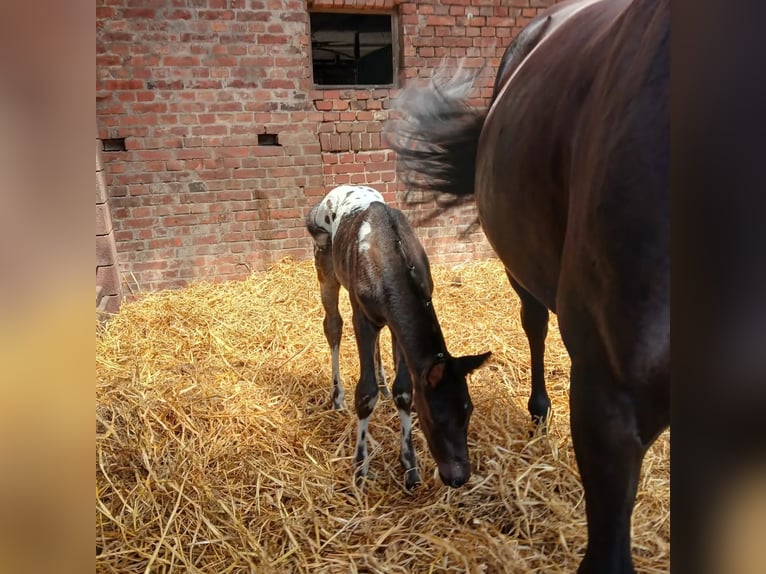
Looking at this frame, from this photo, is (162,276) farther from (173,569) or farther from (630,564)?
(630,564)

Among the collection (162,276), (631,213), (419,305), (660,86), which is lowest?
(162,276)

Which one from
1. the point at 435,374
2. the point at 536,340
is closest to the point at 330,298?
the point at 536,340

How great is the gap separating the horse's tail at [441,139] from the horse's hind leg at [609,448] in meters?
1.22

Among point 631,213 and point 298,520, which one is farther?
point 298,520

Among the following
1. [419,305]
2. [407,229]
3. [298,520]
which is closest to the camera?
[298,520]

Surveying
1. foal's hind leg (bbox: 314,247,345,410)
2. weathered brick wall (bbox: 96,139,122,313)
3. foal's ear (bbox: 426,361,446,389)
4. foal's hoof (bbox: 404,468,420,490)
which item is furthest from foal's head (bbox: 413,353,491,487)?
weathered brick wall (bbox: 96,139,122,313)

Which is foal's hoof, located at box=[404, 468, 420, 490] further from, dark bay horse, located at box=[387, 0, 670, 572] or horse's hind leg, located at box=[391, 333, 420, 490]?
dark bay horse, located at box=[387, 0, 670, 572]

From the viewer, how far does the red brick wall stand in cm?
338

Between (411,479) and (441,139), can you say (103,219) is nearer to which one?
(441,139)

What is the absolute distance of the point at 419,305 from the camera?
1.71 m

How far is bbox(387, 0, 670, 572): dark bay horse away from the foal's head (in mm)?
437
